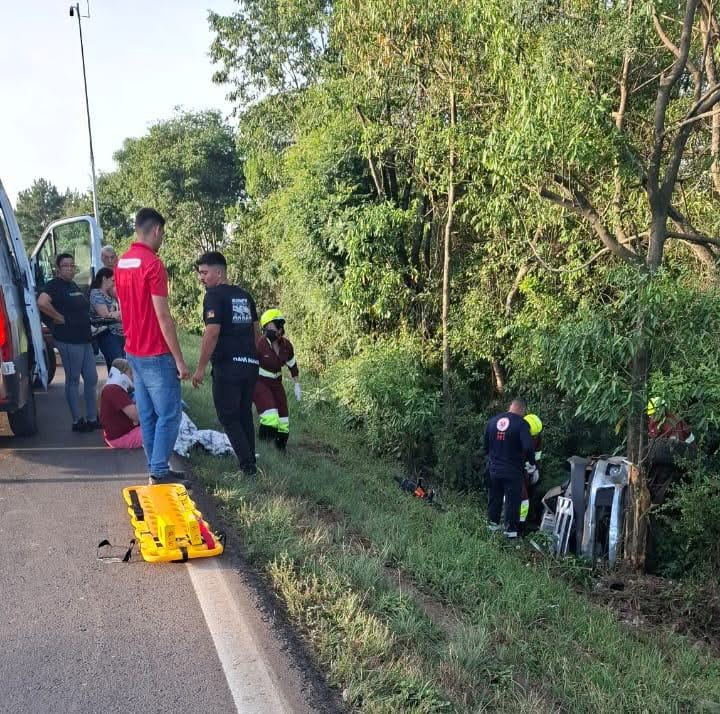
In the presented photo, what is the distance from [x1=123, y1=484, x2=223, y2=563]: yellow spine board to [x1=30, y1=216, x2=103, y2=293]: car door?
7473 millimetres

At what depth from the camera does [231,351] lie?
6188 mm

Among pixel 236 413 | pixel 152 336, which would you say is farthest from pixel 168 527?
pixel 236 413

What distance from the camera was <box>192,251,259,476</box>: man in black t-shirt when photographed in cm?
611

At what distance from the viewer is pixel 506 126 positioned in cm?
786

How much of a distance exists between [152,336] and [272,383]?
129 inches

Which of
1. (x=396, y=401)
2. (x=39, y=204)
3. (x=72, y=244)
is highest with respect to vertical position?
(x=39, y=204)

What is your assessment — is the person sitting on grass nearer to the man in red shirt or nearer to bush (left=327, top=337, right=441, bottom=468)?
the man in red shirt

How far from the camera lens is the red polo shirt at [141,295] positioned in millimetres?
5109

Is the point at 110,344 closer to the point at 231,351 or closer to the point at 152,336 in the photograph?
the point at 231,351

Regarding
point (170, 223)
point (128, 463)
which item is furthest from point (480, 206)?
point (170, 223)

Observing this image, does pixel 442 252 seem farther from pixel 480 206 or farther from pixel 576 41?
pixel 576 41

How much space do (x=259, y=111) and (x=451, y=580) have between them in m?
15.9

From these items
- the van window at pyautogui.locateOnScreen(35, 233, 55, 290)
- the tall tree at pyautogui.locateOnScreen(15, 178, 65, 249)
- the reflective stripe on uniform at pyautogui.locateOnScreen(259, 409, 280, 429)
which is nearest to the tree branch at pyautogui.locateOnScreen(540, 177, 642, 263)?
the reflective stripe on uniform at pyautogui.locateOnScreen(259, 409, 280, 429)

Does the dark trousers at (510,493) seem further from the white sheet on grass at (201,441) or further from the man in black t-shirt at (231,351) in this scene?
the man in black t-shirt at (231,351)
